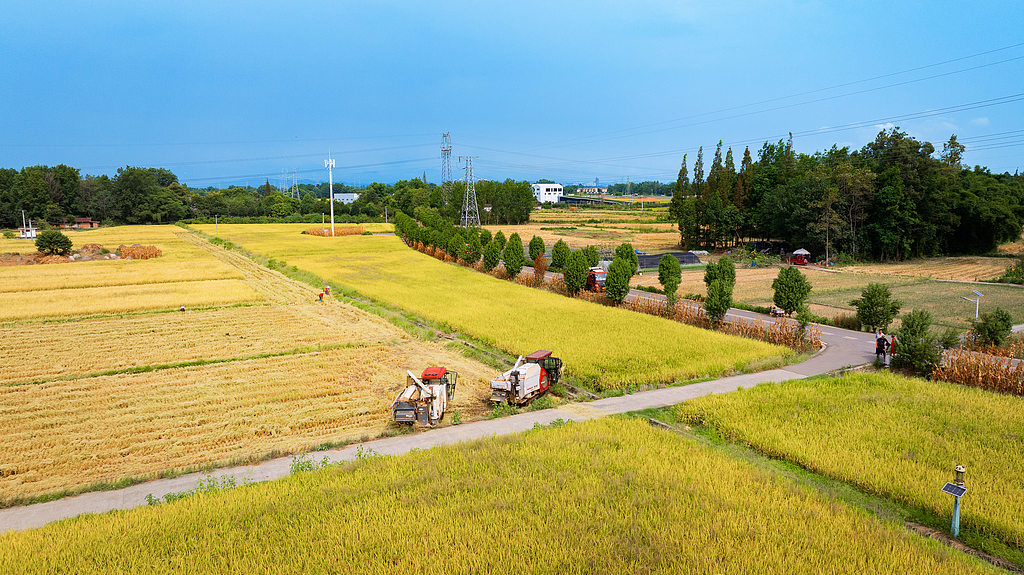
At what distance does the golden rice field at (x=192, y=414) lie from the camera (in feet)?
44.3

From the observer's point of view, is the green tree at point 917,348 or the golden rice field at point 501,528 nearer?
the golden rice field at point 501,528

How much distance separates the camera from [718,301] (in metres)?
27.8

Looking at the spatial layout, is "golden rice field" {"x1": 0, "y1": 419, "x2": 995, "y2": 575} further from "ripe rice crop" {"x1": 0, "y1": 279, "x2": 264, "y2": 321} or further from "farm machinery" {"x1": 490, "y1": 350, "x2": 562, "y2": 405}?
"ripe rice crop" {"x1": 0, "y1": 279, "x2": 264, "y2": 321}

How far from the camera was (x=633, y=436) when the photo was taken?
14.2 m

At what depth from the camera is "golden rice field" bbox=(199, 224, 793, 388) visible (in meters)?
21.1

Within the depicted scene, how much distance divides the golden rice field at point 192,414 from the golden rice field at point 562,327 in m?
3.97

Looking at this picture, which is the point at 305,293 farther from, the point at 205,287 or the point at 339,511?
the point at 339,511

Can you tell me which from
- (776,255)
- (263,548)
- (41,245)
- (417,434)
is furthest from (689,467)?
(41,245)

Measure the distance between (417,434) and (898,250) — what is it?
66.7 meters

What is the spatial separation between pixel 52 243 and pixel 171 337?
144ft

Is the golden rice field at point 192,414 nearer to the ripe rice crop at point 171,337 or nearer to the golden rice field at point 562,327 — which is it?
the ripe rice crop at point 171,337

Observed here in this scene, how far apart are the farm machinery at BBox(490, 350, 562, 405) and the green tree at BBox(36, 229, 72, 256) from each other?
60.0m

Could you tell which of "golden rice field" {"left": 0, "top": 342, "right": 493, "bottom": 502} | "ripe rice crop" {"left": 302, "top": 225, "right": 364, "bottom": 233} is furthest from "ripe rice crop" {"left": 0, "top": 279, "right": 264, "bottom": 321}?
"ripe rice crop" {"left": 302, "top": 225, "right": 364, "bottom": 233}

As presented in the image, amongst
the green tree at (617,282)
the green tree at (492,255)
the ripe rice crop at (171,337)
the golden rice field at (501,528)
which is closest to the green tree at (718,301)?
the green tree at (617,282)
